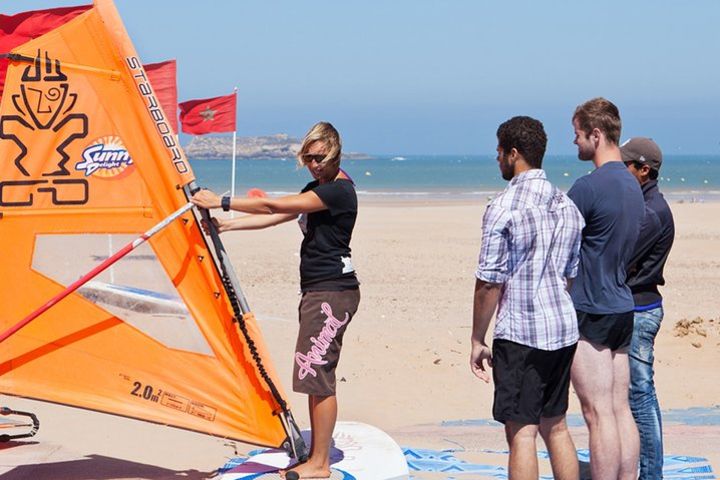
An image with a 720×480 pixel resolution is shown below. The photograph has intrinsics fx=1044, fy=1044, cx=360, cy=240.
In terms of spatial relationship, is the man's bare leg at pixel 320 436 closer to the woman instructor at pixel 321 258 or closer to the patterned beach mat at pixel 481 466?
the woman instructor at pixel 321 258

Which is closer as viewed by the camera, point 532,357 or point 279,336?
point 532,357

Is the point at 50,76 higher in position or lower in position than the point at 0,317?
higher

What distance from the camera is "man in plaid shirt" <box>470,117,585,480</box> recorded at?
4.39 m

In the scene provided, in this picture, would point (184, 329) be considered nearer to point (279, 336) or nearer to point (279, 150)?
point (279, 336)

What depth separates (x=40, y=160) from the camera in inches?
199

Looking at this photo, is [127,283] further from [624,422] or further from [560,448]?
[624,422]

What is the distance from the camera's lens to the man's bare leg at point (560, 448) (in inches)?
185

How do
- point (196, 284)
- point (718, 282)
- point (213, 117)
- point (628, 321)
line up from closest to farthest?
1. point (628, 321)
2. point (196, 284)
3. point (718, 282)
4. point (213, 117)

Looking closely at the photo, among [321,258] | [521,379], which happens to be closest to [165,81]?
[321,258]

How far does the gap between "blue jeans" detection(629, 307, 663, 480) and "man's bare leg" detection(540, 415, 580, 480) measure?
26.2 inches

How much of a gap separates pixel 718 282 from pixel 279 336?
7014 millimetres

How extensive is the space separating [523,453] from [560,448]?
1.04 feet

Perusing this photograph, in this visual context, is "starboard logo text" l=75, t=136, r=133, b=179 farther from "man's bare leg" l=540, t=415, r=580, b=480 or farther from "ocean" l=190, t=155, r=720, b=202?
"ocean" l=190, t=155, r=720, b=202

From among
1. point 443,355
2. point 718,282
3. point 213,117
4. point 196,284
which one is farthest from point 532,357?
point 213,117
